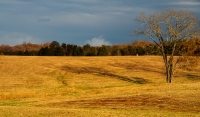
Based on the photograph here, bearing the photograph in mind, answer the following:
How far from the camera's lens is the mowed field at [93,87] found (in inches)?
1093

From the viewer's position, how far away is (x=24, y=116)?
898 inches

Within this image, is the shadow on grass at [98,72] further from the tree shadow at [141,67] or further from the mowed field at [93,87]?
the tree shadow at [141,67]

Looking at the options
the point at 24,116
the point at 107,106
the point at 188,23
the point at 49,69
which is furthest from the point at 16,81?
the point at 24,116

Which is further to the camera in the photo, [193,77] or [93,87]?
[193,77]

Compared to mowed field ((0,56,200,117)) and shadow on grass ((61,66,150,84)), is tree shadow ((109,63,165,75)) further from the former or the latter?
shadow on grass ((61,66,150,84))

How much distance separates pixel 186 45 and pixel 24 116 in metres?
43.3

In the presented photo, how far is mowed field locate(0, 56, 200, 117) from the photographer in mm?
27750

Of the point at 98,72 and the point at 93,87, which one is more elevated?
the point at 98,72

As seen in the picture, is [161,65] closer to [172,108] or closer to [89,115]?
[172,108]

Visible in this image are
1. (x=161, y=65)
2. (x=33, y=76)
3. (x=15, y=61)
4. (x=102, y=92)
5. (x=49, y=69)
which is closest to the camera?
(x=102, y=92)

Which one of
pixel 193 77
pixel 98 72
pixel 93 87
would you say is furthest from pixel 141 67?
pixel 93 87

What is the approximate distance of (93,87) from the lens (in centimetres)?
5769

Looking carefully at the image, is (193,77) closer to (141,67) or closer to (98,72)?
(141,67)

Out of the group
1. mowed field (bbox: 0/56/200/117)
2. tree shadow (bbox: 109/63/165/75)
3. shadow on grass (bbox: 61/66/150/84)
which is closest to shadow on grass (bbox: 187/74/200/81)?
mowed field (bbox: 0/56/200/117)
